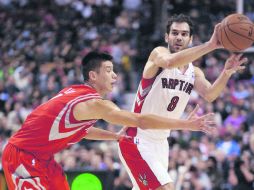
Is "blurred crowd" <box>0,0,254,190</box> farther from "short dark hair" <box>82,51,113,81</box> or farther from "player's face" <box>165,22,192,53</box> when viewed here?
"short dark hair" <box>82,51,113,81</box>

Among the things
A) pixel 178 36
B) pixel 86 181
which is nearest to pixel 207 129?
pixel 178 36

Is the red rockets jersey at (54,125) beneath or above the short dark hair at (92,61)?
beneath

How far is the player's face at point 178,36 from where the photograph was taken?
8641mm

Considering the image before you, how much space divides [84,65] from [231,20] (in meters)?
1.70

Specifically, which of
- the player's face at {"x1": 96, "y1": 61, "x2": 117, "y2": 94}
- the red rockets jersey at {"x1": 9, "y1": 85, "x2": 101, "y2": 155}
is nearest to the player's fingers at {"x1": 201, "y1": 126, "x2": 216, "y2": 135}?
the red rockets jersey at {"x1": 9, "y1": 85, "x2": 101, "y2": 155}

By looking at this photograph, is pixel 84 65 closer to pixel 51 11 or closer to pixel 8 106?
pixel 8 106

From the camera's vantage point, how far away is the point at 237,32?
7695 mm

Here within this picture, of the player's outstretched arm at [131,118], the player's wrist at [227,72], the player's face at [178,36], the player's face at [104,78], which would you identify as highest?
the player's face at [178,36]

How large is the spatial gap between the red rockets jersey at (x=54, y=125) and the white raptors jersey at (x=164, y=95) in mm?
1397

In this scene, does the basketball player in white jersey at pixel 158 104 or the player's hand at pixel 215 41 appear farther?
the basketball player in white jersey at pixel 158 104

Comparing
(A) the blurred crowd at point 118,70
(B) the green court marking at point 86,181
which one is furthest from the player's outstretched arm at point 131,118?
(A) the blurred crowd at point 118,70

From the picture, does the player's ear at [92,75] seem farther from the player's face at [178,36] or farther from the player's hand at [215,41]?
the player's face at [178,36]

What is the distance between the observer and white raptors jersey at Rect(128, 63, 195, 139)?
861 centimetres

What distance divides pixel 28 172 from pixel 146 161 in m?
1.80
